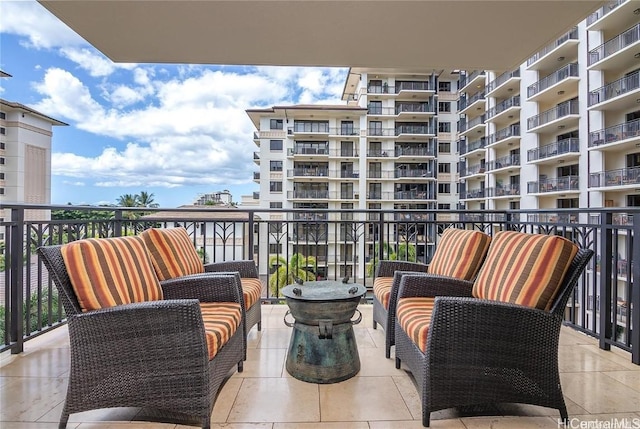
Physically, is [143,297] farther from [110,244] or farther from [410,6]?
[410,6]

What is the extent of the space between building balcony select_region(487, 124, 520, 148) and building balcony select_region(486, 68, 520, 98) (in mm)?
2294

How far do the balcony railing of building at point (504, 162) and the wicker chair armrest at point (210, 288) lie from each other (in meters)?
22.7

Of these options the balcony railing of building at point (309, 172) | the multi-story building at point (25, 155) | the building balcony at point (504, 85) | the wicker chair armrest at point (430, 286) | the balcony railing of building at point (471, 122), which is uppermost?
the building balcony at point (504, 85)

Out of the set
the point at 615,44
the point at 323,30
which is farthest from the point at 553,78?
the point at 323,30

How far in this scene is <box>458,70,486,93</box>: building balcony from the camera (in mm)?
23898

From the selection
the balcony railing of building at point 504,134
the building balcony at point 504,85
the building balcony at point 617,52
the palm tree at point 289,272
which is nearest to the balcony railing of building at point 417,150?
the balcony railing of building at point 504,134

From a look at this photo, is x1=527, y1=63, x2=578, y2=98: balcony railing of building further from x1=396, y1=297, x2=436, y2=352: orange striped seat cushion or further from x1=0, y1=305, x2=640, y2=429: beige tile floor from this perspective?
x1=396, y1=297, x2=436, y2=352: orange striped seat cushion

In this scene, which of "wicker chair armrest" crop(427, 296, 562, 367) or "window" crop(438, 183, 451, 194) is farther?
"window" crop(438, 183, 451, 194)

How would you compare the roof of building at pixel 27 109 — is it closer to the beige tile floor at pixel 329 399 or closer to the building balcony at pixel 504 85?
the beige tile floor at pixel 329 399

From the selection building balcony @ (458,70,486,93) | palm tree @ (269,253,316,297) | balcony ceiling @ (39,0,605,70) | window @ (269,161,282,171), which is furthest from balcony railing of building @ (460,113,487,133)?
balcony ceiling @ (39,0,605,70)

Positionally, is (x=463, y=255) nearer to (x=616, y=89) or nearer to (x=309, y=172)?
(x=616, y=89)

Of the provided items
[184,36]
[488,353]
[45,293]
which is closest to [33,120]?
[45,293]

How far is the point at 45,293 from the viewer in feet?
10.3

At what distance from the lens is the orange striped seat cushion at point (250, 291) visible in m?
2.42
